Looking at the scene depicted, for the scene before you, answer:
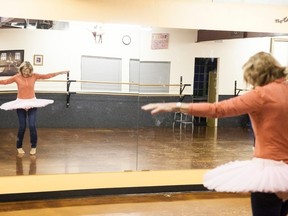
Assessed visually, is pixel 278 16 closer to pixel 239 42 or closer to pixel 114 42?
pixel 239 42

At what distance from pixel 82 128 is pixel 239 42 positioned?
251 cm

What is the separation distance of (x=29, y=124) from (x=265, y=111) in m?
3.44

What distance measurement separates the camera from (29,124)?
4.77 meters

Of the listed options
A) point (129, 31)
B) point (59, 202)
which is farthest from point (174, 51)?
point (59, 202)

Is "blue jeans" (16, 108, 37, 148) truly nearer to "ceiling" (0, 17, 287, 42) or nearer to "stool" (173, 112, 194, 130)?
"ceiling" (0, 17, 287, 42)

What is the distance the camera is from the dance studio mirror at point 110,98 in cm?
470

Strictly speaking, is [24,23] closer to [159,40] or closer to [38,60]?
[38,60]

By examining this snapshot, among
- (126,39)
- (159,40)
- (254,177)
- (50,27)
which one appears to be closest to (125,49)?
(126,39)

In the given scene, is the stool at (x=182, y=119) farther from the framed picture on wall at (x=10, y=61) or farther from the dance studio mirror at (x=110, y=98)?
the framed picture on wall at (x=10, y=61)

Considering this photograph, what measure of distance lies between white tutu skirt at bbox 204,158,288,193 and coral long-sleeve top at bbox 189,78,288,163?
46 millimetres

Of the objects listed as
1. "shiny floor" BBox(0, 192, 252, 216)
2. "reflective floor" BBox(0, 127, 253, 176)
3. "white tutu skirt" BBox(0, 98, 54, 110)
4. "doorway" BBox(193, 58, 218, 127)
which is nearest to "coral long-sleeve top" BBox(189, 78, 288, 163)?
"shiny floor" BBox(0, 192, 252, 216)

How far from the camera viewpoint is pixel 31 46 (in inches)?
188

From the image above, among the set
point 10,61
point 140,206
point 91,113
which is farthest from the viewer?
point 91,113

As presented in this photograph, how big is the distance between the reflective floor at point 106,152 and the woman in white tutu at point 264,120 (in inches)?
108
